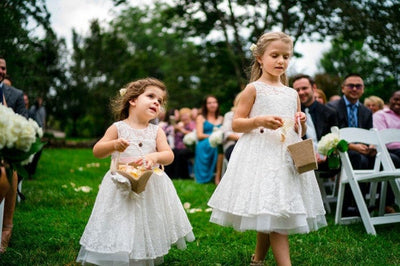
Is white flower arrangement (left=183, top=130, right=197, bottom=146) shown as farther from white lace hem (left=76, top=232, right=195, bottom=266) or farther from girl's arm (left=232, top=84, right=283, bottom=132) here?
white lace hem (left=76, top=232, right=195, bottom=266)

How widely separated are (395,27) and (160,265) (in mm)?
9099

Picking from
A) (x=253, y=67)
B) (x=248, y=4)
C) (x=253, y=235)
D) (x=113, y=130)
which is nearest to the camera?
(x=113, y=130)

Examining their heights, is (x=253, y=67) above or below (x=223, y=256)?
above

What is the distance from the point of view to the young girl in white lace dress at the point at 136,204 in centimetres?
323

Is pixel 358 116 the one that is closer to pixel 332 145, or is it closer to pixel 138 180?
pixel 332 145

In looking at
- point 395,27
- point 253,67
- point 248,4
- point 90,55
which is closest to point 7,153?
point 253,67

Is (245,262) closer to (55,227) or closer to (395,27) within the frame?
(55,227)

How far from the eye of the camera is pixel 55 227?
5.14 meters

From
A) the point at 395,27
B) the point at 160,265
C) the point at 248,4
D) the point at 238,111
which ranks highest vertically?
the point at 248,4

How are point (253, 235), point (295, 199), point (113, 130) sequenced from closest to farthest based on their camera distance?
point (295, 199) < point (113, 130) < point (253, 235)

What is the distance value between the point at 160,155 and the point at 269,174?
86cm

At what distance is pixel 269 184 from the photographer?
3240 mm

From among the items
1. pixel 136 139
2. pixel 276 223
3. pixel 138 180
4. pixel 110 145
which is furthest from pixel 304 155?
pixel 110 145

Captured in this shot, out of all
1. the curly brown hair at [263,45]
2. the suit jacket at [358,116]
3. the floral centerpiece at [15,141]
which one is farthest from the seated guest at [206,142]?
the floral centerpiece at [15,141]
